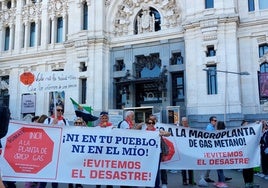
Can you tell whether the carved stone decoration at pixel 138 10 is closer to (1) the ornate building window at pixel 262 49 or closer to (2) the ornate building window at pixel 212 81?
(2) the ornate building window at pixel 212 81

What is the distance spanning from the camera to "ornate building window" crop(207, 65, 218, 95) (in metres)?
23.6

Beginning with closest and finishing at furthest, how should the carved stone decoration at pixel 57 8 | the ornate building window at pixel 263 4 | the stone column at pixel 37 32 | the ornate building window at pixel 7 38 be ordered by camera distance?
the ornate building window at pixel 263 4, the carved stone decoration at pixel 57 8, the stone column at pixel 37 32, the ornate building window at pixel 7 38

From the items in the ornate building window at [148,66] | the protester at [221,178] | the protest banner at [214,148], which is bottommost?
the protester at [221,178]

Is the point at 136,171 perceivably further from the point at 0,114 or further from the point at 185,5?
the point at 185,5

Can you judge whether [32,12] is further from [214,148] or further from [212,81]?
[214,148]

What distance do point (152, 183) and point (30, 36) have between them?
29.5 m

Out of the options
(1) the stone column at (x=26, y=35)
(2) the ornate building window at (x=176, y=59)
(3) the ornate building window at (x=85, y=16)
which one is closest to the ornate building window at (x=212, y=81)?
(2) the ornate building window at (x=176, y=59)

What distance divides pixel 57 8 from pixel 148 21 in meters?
10.6

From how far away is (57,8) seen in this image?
32.6m

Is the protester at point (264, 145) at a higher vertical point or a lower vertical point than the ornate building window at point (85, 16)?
lower

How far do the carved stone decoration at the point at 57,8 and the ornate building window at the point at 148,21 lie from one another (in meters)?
8.39

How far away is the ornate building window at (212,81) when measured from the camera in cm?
2362

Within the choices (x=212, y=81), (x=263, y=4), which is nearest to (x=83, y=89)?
(x=212, y=81)

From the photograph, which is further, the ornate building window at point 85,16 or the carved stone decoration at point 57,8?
the carved stone decoration at point 57,8
